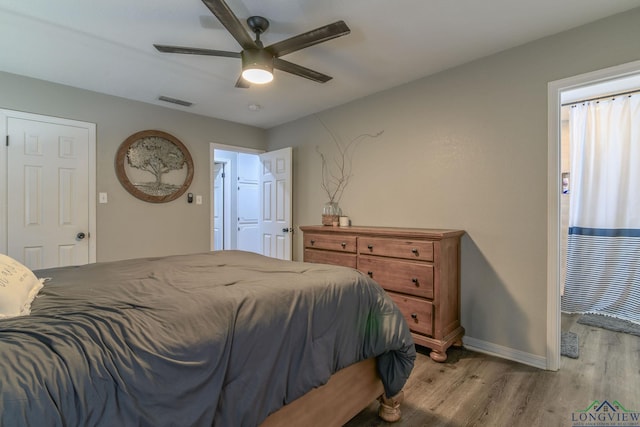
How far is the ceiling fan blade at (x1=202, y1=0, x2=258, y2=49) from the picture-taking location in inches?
58.3

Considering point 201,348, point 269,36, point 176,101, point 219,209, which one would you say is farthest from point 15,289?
point 219,209

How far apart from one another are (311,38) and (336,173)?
2051 mm

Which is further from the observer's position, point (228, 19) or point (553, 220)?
point (553, 220)

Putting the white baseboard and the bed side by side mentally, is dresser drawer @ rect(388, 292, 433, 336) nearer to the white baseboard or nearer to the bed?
the white baseboard

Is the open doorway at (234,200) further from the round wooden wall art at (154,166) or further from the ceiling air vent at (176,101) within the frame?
the ceiling air vent at (176,101)

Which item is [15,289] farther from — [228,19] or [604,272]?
[604,272]

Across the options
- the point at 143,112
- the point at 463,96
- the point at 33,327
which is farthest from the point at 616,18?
the point at 143,112

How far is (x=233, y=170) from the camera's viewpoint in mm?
5402

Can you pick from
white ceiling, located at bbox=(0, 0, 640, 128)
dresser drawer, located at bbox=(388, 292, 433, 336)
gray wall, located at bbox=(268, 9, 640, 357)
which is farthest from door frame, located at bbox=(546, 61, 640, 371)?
dresser drawer, located at bbox=(388, 292, 433, 336)

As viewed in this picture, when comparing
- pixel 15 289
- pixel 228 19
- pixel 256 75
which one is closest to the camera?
pixel 15 289

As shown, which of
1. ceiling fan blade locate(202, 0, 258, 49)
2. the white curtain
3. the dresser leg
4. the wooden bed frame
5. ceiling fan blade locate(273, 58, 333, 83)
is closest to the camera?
the wooden bed frame

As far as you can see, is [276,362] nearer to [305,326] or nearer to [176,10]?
[305,326]

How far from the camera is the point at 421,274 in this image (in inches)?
95.4

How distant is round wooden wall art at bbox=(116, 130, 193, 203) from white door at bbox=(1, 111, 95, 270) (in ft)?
1.04
